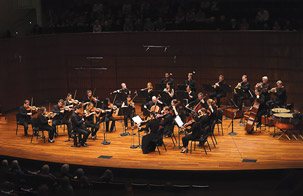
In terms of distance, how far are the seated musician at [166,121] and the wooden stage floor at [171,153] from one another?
1.52 ft

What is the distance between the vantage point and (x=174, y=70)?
17406 mm

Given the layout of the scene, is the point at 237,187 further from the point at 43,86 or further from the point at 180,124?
the point at 43,86

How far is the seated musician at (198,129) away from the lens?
11.6 meters

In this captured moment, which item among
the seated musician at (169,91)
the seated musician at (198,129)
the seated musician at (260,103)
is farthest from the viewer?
the seated musician at (169,91)

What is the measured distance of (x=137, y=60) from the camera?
17.7 metres

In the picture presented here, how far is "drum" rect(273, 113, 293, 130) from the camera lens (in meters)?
12.5

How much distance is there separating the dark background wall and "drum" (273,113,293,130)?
3226mm

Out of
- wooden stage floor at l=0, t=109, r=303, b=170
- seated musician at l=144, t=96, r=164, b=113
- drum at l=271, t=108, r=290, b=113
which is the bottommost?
wooden stage floor at l=0, t=109, r=303, b=170

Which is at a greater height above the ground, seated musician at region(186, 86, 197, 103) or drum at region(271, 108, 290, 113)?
seated musician at region(186, 86, 197, 103)

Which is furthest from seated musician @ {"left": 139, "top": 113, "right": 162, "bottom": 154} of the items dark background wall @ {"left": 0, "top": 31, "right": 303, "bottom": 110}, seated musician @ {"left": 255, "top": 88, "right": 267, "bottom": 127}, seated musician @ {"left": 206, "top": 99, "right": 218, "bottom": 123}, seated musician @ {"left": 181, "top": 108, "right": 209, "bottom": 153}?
dark background wall @ {"left": 0, "top": 31, "right": 303, "bottom": 110}

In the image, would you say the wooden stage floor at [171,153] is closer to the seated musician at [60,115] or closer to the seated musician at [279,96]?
the seated musician at [60,115]

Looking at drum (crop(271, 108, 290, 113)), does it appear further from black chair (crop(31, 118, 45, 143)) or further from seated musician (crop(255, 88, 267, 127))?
black chair (crop(31, 118, 45, 143))

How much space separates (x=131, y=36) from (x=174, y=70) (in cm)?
225

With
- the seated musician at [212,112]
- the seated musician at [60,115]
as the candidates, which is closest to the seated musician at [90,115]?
the seated musician at [60,115]
